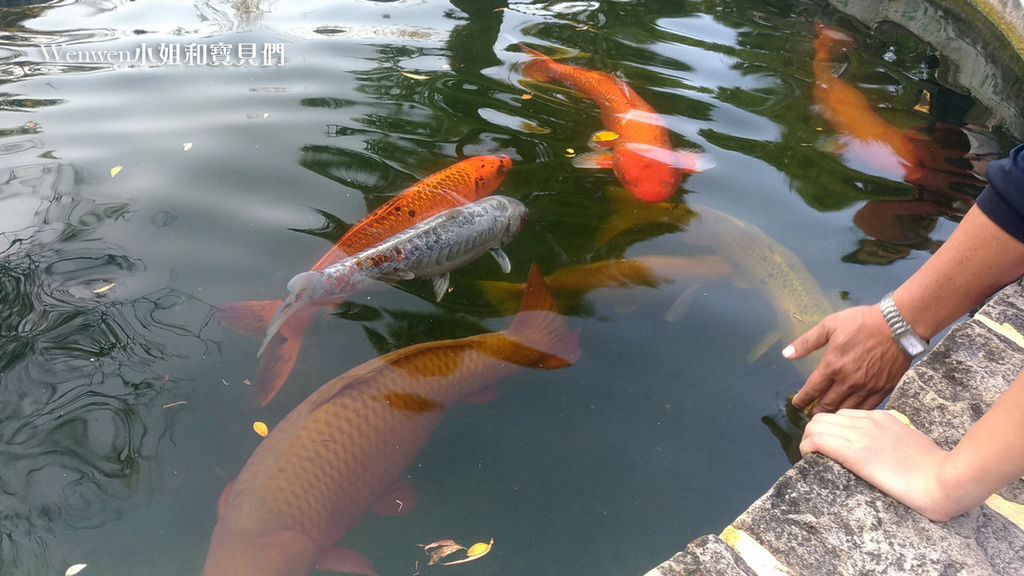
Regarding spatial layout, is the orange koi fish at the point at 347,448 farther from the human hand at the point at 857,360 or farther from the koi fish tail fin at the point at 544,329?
the human hand at the point at 857,360

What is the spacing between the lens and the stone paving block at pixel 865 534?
1.80 meters

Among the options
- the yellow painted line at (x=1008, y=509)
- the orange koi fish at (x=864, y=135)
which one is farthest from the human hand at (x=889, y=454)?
the orange koi fish at (x=864, y=135)

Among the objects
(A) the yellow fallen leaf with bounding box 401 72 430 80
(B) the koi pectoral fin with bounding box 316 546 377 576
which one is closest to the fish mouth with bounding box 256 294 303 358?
(B) the koi pectoral fin with bounding box 316 546 377 576

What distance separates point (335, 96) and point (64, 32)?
3.49m

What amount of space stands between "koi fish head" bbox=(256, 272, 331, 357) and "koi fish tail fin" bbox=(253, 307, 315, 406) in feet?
0.13

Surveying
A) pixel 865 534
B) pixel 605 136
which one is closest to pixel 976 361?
pixel 865 534

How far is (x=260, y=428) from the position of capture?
2916mm

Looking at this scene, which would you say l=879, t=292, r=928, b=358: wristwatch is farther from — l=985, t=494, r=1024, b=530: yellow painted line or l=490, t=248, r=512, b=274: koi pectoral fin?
l=490, t=248, r=512, b=274: koi pectoral fin

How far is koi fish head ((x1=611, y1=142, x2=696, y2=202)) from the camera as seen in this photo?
4.39 meters

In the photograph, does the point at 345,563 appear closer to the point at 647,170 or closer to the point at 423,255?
the point at 423,255

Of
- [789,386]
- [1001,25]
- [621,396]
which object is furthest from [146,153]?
[1001,25]

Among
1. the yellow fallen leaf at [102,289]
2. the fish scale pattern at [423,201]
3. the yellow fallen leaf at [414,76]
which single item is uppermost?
the yellow fallen leaf at [414,76]

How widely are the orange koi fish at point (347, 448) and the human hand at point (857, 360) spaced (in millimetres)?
1175

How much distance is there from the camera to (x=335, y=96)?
220 inches
